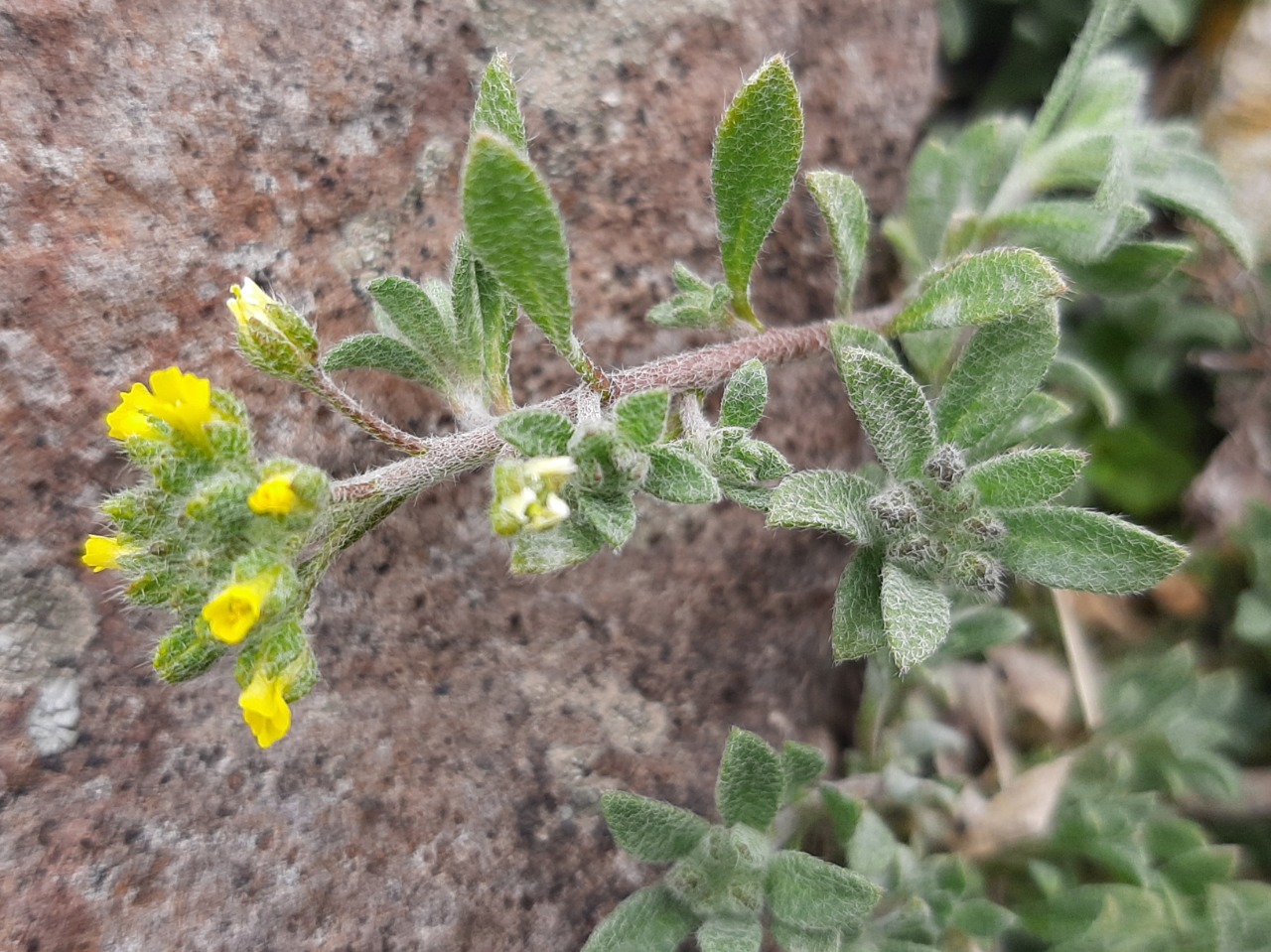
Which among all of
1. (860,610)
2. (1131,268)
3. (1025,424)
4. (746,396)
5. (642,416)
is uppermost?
(642,416)

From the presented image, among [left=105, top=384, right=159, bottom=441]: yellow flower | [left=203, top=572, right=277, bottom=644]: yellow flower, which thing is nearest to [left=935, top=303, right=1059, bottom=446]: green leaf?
[left=203, top=572, right=277, bottom=644]: yellow flower

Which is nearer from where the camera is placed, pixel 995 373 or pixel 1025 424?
pixel 995 373

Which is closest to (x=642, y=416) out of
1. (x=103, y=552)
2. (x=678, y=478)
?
(x=678, y=478)

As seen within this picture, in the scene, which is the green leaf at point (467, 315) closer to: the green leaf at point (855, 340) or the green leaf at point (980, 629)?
the green leaf at point (855, 340)

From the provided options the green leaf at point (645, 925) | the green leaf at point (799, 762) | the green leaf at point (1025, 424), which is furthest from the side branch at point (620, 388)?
the green leaf at point (645, 925)

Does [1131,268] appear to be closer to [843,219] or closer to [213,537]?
[843,219]
